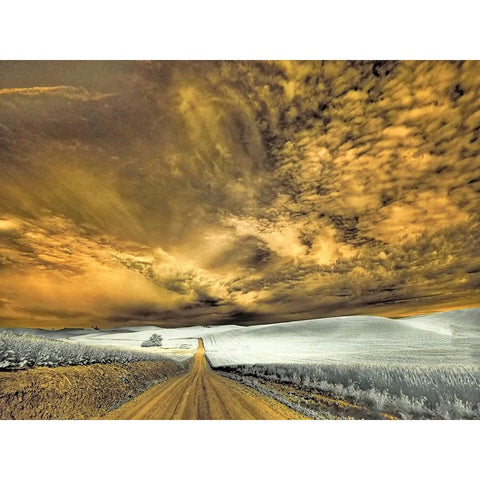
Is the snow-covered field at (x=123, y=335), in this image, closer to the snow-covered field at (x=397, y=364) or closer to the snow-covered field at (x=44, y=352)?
the snow-covered field at (x=44, y=352)

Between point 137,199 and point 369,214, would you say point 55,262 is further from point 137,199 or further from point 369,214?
point 369,214

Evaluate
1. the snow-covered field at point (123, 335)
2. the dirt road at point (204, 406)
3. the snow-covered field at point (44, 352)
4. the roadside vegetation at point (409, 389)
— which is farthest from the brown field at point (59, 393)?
the roadside vegetation at point (409, 389)

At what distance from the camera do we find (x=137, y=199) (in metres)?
5.89

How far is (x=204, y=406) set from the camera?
5184 millimetres

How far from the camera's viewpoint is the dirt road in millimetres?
4906

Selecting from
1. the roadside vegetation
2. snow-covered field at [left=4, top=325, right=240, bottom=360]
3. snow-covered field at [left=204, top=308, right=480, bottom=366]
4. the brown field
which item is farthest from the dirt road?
snow-covered field at [left=204, top=308, right=480, bottom=366]

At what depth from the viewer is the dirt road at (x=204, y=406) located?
4906 millimetres

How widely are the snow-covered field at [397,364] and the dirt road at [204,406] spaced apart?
1171 mm

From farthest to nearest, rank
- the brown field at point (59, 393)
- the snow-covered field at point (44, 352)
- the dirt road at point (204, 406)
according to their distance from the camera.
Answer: the dirt road at point (204, 406)
the snow-covered field at point (44, 352)
the brown field at point (59, 393)

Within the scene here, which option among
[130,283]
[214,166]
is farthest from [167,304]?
[214,166]

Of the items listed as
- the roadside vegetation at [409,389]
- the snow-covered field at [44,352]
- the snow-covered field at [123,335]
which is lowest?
the roadside vegetation at [409,389]

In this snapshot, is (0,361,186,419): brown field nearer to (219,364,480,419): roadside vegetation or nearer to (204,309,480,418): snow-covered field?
(204,309,480,418): snow-covered field

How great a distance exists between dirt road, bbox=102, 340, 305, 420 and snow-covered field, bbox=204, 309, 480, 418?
46.1 inches

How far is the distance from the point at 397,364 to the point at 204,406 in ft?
13.0
